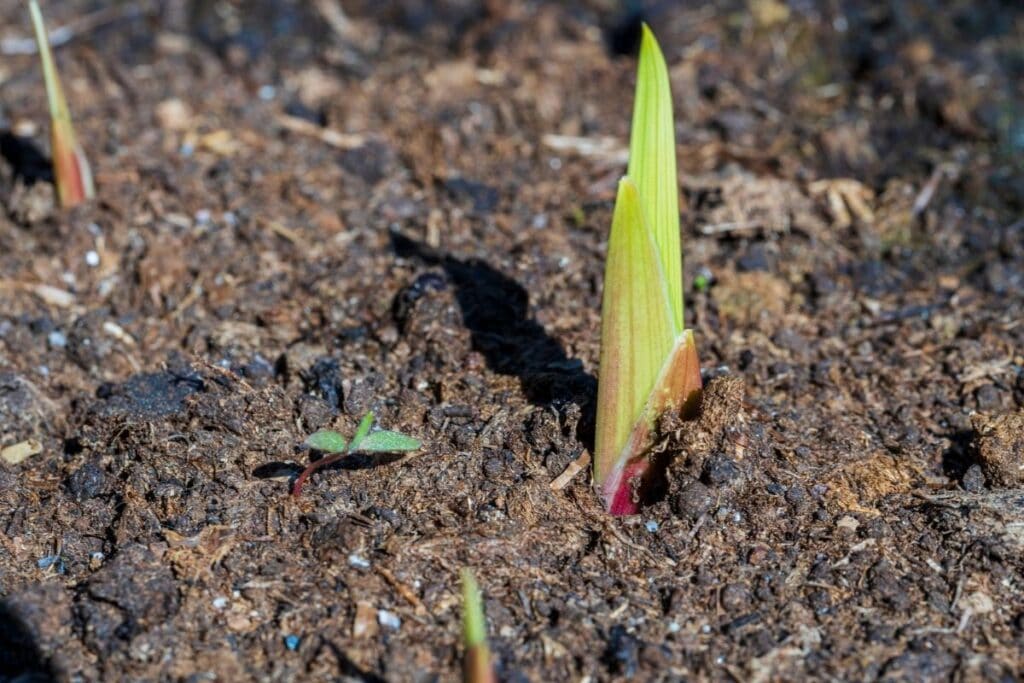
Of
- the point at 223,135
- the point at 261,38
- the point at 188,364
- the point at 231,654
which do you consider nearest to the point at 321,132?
the point at 223,135

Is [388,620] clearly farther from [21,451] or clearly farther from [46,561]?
[21,451]

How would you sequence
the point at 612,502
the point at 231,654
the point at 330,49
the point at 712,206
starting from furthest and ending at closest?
the point at 330,49 < the point at 712,206 < the point at 612,502 < the point at 231,654

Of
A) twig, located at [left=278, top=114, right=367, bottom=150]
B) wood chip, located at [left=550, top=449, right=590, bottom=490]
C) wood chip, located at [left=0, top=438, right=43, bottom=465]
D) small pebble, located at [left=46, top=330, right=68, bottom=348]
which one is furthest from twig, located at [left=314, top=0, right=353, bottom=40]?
wood chip, located at [left=550, top=449, right=590, bottom=490]

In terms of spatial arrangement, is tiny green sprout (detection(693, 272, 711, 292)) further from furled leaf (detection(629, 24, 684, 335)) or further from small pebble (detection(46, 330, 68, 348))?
small pebble (detection(46, 330, 68, 348))

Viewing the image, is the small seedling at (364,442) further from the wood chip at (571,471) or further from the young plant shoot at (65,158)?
the young plant shoot at (65,158)

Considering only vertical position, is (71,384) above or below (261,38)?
below

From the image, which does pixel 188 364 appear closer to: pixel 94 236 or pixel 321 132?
pixel 94 236

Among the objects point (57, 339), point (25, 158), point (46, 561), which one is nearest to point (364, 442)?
point (46, 561)
